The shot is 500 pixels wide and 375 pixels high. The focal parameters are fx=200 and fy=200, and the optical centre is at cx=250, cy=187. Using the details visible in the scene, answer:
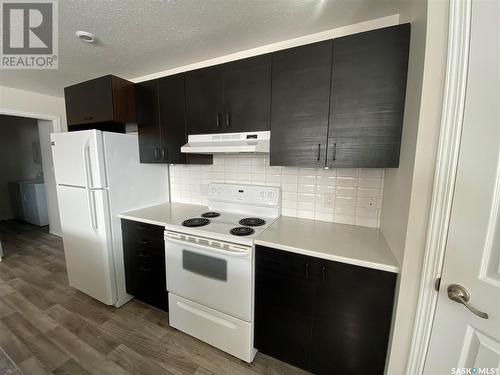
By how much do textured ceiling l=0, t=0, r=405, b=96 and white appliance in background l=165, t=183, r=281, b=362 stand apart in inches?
50.0

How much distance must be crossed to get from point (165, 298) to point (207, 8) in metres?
2.31

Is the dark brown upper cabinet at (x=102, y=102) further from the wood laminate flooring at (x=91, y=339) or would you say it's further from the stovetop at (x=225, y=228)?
the wood laminate flooring at (x=91, y=339)

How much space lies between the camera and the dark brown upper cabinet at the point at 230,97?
4.99 feet

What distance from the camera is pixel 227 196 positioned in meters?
2.04

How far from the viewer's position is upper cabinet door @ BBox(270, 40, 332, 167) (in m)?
1.34

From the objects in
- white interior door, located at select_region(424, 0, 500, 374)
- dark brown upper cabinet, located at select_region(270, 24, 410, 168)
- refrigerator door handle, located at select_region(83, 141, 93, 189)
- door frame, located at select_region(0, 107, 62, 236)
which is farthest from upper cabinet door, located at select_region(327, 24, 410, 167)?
door frame, located at select_region(0, 107, 62, 236)

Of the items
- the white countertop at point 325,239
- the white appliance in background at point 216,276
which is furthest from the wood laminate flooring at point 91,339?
the white countertop at point 325,239

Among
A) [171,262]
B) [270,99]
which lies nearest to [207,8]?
[270,99]

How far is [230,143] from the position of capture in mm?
1621

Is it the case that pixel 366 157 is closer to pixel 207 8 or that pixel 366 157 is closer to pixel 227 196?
pixel 227 196

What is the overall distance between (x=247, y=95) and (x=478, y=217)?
1473 mm

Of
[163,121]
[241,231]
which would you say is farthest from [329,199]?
[163,121]

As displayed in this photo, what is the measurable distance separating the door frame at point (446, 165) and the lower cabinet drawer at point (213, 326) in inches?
39.8

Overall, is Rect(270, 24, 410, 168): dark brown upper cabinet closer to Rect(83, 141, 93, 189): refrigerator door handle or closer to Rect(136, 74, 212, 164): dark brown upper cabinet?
Rect(136, 74, 212, 164): dark brown upper cabinet
